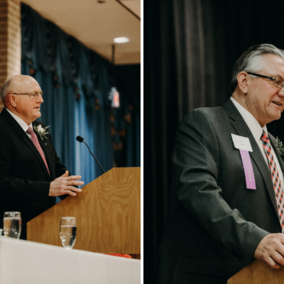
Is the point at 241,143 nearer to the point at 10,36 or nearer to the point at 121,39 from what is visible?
the point at 10,36

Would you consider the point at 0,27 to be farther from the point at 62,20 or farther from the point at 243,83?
the point at 243,83

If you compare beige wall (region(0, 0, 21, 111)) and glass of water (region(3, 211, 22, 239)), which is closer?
glass of water (region(3, 211, 22, 239))

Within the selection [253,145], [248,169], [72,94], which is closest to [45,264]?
[248,169]

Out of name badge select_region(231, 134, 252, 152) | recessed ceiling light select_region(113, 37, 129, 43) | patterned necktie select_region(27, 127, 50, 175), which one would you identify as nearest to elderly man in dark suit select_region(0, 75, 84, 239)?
patterned necktie select_region(27, 127, 50, 175)

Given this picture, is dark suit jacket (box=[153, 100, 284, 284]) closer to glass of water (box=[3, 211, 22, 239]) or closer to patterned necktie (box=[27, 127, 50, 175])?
glass of water (box=[3, 211, 22, 239])

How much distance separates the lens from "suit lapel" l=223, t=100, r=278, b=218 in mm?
1887

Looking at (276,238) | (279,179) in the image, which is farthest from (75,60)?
(276,238)

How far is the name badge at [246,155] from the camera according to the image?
1.84 m

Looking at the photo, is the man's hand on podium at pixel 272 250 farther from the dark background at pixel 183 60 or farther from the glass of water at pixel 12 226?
the dark background at pixel 183 60

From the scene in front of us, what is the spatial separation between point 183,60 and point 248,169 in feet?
2.95

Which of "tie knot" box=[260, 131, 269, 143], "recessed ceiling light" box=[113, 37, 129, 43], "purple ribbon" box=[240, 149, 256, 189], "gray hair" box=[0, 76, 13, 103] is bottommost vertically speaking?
"purple ribbon" box=[240, 149, 256, 189]

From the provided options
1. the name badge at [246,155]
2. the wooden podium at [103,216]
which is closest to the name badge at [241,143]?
the name badge at [246,155]

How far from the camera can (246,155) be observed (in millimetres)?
1900

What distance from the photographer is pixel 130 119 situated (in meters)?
5.34
